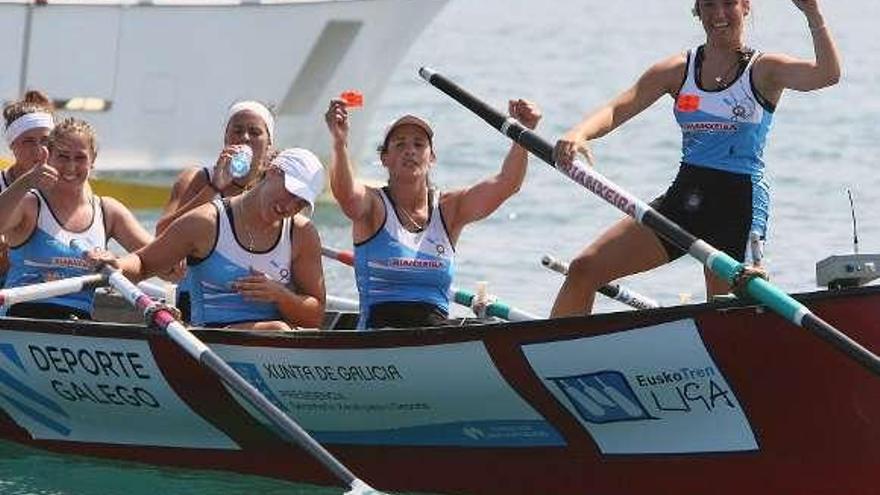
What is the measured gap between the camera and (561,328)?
1076cm

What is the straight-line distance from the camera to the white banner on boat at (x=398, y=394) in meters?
11.1

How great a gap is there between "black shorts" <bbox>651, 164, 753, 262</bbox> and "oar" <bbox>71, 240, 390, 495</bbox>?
1.80 m

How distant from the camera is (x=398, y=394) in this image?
1140 centimetres

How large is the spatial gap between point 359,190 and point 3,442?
9.09 feet

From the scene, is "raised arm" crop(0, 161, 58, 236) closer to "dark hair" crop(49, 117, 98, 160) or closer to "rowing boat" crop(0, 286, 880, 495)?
"dark hair" crop(49, 117, 98, 160)

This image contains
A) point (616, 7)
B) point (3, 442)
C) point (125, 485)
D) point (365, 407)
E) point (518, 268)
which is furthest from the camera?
point (616, 7)

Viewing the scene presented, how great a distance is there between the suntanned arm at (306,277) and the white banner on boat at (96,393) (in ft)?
2.39

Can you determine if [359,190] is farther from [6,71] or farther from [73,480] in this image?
[6,71]

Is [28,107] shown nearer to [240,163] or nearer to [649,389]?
[240,163]

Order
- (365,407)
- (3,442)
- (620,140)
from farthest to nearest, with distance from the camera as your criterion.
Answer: (620,140) → (3,442) → (365,407)

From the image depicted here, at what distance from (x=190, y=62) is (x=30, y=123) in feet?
36.8

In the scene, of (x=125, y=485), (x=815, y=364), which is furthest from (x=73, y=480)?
(x=815, y=364)

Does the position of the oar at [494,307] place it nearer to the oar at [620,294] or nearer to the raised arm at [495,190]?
the oar at [620,294]

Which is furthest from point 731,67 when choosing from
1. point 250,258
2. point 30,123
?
point 30,123
